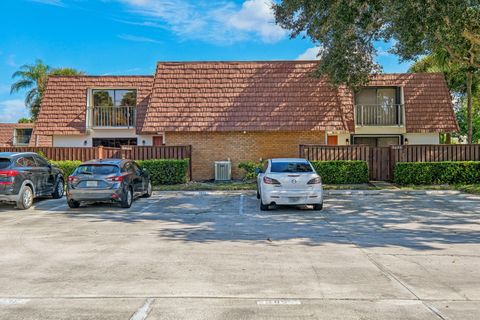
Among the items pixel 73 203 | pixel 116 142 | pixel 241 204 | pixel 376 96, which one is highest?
pixel 376 96

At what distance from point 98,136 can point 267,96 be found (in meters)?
10.5

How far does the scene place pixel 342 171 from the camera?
19344 millimetres

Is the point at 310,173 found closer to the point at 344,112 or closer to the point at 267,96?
the point at 267,96

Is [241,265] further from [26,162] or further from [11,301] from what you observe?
[26,162]

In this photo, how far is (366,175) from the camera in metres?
19.5

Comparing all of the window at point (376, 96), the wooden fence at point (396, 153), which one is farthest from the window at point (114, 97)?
the window at point (376, 96)

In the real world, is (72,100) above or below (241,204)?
above

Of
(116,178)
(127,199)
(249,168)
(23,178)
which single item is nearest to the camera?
(116,178)

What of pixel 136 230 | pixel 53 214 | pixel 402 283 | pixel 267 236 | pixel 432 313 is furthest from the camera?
pixel 53 214

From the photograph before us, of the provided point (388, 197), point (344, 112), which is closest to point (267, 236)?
point (388, 197)

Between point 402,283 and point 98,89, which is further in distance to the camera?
point 98,89

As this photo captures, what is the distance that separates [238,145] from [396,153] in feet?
24.8

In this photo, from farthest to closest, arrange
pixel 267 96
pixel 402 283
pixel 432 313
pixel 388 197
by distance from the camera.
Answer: pixel 267 96, pixel 388 197, pixel 402 283, pixel 432 313

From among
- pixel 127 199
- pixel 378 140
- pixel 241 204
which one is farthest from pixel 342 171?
pixel 127 199
